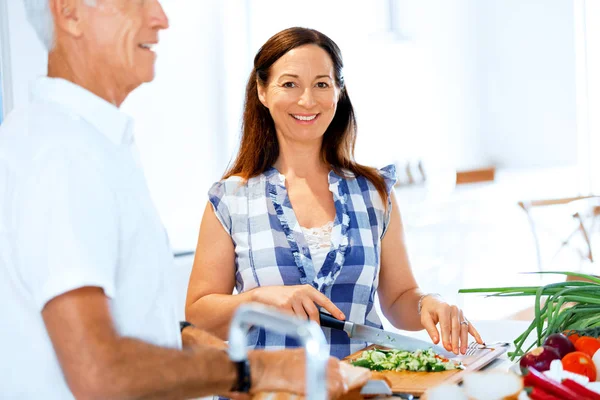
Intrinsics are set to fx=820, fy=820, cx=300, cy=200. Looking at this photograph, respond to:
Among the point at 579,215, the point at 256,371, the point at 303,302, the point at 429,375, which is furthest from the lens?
the point at 579,215

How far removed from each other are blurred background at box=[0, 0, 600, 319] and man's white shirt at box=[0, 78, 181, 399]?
1.60 meters

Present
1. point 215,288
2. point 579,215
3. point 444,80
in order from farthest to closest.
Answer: point 444,80 < point 579,215 < point 215,288

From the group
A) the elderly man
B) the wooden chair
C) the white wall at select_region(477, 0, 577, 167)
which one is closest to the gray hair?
the elderly man

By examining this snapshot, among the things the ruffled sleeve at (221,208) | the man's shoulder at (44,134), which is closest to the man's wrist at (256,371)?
the man's shoulder at (44,134)

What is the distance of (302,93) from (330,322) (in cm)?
63

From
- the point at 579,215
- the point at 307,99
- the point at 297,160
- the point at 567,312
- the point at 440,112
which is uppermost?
the point at 440,112

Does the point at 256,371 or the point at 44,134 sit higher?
the point at 44,134

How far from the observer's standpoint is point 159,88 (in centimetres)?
325

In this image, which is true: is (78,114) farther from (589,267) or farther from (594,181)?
(594,181)

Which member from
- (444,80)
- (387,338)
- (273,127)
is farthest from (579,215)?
(387,338)

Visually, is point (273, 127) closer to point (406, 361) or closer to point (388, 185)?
point (388, 185)

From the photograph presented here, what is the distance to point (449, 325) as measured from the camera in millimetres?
1764

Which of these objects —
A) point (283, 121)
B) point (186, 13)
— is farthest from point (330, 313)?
point (186, 13)

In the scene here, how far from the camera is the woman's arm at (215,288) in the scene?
1858mm
